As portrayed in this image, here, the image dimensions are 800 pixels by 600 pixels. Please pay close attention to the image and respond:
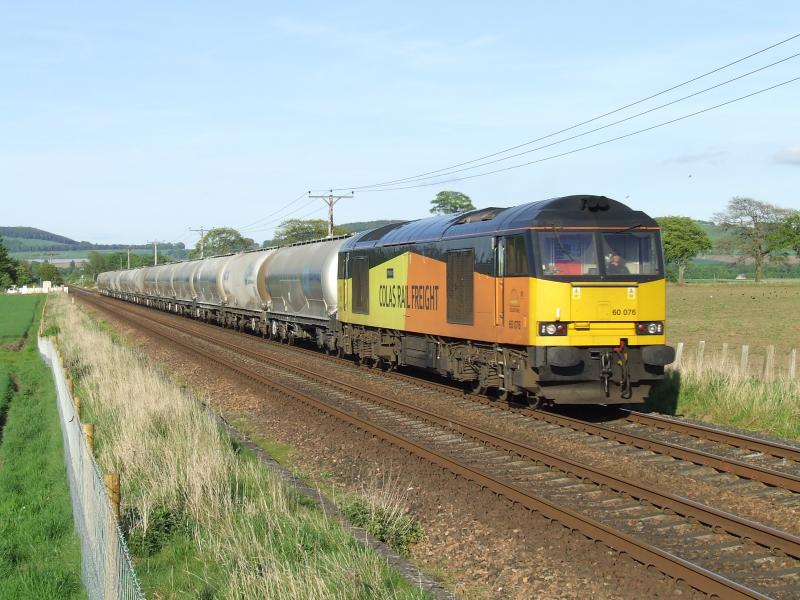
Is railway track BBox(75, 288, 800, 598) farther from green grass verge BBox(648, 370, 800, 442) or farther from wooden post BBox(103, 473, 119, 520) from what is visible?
green grass verge BBox(648, 370, 800, 442)

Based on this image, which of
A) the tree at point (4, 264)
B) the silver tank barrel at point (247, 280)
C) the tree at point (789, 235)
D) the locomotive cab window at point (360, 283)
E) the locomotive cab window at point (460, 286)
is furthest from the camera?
the tree at point (4, 264)

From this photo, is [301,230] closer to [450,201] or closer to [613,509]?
[450,201]

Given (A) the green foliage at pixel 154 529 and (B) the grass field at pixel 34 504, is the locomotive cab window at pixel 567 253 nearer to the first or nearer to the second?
(A) the green foliage at pixel 154 529

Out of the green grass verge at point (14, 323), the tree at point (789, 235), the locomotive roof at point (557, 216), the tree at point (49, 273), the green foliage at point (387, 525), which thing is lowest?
the green grass verge at point (14, 323)

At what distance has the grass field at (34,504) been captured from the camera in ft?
26.9

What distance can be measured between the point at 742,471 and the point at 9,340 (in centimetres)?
4286

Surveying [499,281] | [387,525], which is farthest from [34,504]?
[499,281]

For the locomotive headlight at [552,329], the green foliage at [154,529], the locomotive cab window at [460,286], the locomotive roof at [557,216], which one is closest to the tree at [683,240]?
the locomotive cab window at [460,286]

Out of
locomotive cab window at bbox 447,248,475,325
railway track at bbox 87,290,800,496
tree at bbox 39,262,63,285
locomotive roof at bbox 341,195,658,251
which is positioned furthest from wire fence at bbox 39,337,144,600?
tree at bbox 39,262,63,285

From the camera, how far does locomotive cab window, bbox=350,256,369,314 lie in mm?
21938

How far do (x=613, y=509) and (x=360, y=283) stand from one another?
14229 millimetres

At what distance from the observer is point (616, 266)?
45.1 feet

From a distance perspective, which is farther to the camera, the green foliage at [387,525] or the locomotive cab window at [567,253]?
the locomotive cab window at [567,253]

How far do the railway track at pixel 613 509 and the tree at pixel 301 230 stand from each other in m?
112
